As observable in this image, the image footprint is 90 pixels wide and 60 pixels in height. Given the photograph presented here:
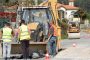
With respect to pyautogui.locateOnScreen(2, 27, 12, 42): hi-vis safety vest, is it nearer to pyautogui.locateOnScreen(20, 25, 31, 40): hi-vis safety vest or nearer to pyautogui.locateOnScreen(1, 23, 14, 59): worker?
pyautogui.locateOnScreen(1, 23, 14, 59): worker

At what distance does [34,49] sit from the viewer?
21.8 meters

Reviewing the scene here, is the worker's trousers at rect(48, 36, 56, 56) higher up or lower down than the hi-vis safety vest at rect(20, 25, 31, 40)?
lower down

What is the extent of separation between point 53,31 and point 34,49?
1.43m

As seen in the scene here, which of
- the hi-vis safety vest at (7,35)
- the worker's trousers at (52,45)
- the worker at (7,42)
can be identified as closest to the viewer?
the worker at (7,42)

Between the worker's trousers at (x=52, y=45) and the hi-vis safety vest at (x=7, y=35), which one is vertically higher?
the hi-vis safety vest at (x=7, y=35)

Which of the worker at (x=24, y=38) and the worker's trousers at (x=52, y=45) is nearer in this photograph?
the worker at (x=24, y=38)

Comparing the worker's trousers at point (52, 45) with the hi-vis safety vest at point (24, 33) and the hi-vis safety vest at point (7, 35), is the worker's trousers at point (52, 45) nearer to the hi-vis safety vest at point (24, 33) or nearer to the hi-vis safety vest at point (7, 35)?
the hi-vis safety vest at point (24, 33)

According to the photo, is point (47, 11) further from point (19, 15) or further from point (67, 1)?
point (67, 1)

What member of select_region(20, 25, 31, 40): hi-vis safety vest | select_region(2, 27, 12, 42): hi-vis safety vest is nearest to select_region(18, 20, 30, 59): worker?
select_region(20, 25, 31, 40): hi-vis safety vest

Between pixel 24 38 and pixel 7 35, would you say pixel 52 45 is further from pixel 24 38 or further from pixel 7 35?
pixel 7 35

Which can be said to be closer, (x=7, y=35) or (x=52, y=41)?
(x=7, y=35)

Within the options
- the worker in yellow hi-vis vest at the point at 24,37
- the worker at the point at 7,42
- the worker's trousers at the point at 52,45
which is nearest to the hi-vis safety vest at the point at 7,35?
the worker at the point at 7,42

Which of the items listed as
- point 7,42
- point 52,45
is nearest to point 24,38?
point 7,42

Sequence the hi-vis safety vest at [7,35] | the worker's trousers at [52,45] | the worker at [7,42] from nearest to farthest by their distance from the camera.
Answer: the worker at [7,42] → the hi-vis safety vest at [7,35] → the worker's trousers at [52,45]
